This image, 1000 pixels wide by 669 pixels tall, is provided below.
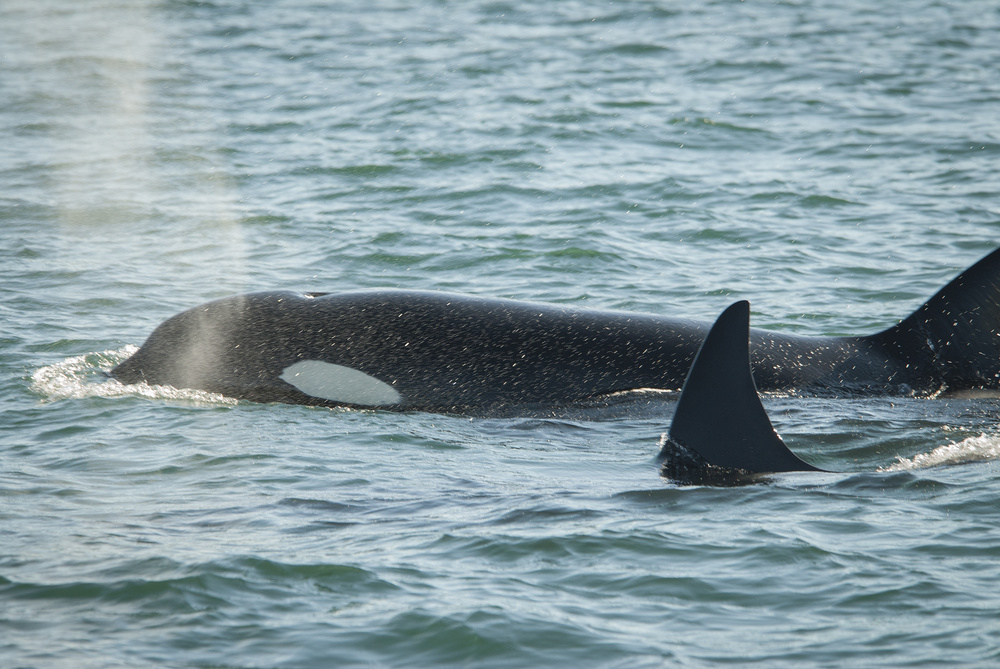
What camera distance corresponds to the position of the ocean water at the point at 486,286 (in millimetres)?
5109

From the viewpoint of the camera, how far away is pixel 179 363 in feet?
28.3

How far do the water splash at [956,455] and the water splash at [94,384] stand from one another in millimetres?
4660

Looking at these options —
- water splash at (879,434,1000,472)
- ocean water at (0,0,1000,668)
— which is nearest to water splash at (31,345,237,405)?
ocean water at (0,0,1000,668)

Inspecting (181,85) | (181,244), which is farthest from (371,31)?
(181,244)

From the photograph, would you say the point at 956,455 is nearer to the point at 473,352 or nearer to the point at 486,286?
the point at 473,352

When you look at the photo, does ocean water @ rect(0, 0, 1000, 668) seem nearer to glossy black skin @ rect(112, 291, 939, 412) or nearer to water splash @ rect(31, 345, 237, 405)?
water splash @ rect(31, 345, 237, 405)

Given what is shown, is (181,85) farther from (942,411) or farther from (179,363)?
(942,411)

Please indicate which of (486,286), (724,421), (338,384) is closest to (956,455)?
(724,421)

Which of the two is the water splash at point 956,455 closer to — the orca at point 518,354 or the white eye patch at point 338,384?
the orca at point 518,354

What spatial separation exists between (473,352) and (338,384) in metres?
1.01

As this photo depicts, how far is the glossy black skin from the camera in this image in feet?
26.5

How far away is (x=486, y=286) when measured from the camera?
12508mm

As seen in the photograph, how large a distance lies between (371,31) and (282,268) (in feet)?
54.1

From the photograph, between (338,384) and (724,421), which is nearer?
(724,421)
